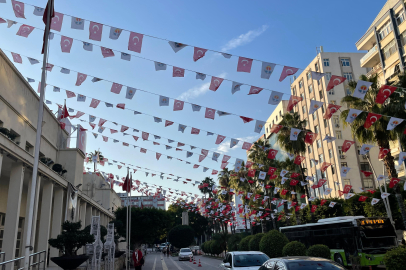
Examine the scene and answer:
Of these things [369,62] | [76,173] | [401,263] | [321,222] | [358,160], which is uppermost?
[369,62]

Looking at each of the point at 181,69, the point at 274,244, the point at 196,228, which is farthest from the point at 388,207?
the point at 196,228

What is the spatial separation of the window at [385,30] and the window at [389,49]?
1280 millimetres

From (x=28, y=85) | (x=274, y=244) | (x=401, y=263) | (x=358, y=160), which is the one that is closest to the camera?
(x=401, y=263)

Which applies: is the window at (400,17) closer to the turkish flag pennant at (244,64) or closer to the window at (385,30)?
the window at (385,30)

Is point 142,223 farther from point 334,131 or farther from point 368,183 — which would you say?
point 368,183

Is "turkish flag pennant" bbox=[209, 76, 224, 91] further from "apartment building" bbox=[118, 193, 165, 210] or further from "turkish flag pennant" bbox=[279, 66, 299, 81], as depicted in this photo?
"apartment building" bbox=[118, 193, 165, 210]

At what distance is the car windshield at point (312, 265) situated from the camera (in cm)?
664

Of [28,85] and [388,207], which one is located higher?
[28,85]

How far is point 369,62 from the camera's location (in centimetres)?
3591

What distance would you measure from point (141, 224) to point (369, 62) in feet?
114

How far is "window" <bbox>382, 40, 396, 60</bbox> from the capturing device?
31.2 meters

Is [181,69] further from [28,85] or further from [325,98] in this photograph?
[325,98]

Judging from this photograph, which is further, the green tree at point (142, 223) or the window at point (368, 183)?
the green tree at point (142, 223)

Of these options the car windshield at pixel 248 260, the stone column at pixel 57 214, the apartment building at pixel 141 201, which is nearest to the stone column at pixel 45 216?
the stone column at pixel 57 214
